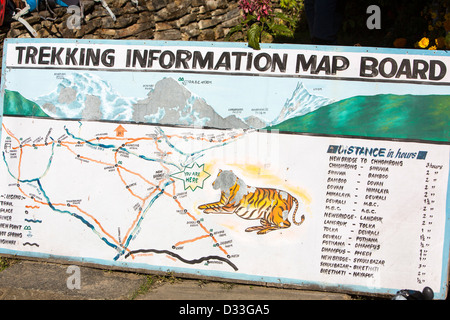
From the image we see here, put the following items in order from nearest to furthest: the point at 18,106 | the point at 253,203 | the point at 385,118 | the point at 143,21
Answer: the point at 385,118 → the point at 253,203 → the point at 18,106 → the point at 143,21

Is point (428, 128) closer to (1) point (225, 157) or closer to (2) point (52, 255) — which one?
(1) point (225, 157)

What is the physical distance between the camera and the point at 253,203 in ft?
12.1

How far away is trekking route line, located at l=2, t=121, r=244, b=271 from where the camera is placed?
375 centimetres

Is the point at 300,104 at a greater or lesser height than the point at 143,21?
lesser

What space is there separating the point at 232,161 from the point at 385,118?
112 cm

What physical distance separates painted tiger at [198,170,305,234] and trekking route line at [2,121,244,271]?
0.72ft

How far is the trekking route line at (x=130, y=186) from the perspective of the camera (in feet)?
12.3

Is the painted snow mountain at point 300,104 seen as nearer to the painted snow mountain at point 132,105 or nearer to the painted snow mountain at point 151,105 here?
the painted snow mountain at point 151,105

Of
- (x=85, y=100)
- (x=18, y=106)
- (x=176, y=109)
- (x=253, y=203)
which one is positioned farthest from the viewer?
(x=18, y=106)

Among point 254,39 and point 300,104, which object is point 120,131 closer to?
point 254,39

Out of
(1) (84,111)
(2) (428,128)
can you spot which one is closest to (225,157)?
(1) (84,111)

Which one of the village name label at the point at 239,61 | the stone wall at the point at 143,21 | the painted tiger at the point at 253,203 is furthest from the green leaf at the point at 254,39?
the stone wall at the point at 143,21

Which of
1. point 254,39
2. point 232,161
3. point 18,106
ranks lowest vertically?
point 232,161

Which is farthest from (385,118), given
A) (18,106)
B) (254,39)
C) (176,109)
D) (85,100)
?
(18,106)
